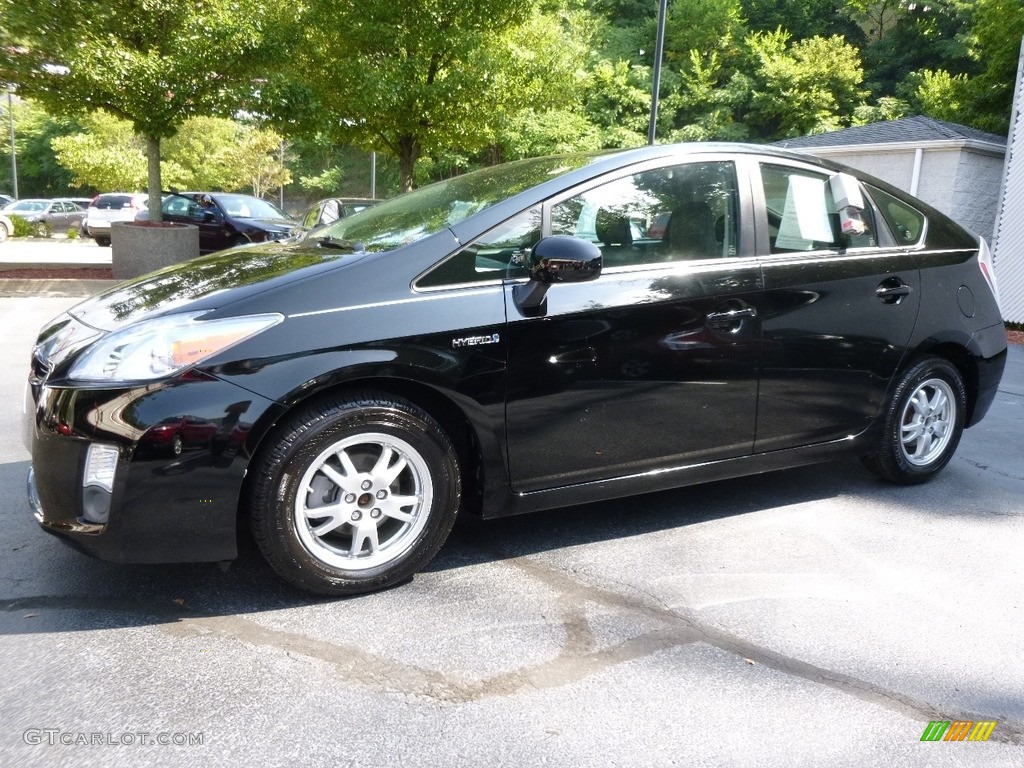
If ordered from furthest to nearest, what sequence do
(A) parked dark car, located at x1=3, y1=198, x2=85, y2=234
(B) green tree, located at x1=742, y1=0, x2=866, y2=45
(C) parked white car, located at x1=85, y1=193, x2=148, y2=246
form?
1. (B) green tree, located at x1=742, y1=0, x2=866, y2=45
2. (A) parked dark car, located at x1=3, y1=198, x2=85, y2=234
3. (C) parked white car, located at x1=85, y1=193, x2=148, y2=246

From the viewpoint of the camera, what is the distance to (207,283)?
3336 millimetres

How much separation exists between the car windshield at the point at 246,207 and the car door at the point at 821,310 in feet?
53.1

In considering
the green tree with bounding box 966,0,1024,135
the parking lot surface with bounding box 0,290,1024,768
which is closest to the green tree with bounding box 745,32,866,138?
the green tree with bounding box 966,0,1024,135

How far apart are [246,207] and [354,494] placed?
56.1ft

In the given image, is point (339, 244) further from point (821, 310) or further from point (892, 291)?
point (892, 291)

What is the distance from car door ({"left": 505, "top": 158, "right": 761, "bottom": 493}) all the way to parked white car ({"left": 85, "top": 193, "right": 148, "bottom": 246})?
29.8 meters

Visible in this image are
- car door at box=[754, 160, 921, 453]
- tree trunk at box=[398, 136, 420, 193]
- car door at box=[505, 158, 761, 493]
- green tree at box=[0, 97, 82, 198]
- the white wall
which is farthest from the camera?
green tree at box=[0, 97, 82, 198]

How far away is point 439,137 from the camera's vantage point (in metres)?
16.0

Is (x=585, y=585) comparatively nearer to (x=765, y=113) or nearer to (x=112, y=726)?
(x=112, y=726)

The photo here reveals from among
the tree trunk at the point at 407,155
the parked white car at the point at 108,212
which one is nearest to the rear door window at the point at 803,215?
the tree trunk at the point at 407,155

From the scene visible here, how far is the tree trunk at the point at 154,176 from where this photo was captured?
13.7 meters

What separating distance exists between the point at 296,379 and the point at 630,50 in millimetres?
37917

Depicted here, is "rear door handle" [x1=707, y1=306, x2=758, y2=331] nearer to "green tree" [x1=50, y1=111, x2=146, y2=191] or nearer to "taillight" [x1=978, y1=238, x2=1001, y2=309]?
"taillight" [x1=978, y1=238, x2=1001, y2=309]

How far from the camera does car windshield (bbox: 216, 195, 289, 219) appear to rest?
61.4 feet
